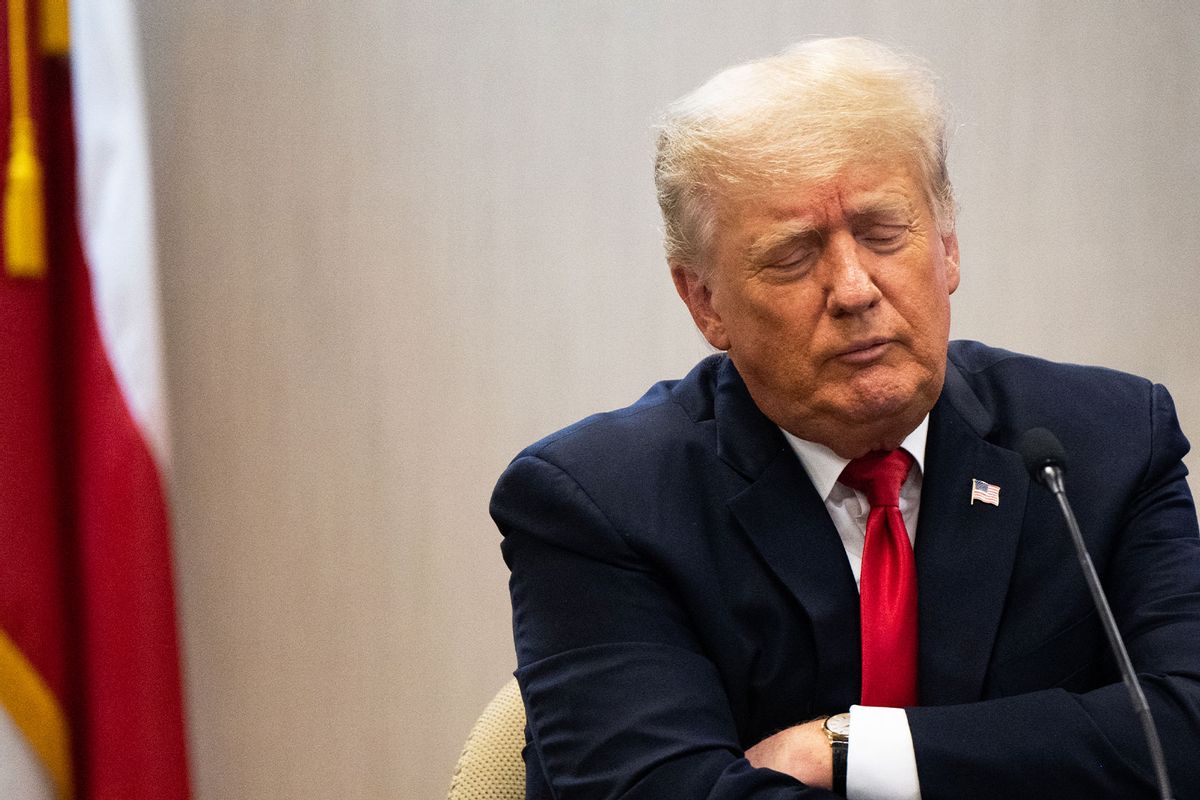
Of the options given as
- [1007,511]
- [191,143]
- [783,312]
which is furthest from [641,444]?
[191,143]

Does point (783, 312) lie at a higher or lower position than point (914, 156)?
lower

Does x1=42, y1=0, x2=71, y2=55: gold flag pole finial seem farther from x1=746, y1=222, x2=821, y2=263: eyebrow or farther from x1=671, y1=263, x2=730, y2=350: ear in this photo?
x1=746, y1=222, x2=821, y2=263: eyebrow

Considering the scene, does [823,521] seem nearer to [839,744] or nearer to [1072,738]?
[839,744]

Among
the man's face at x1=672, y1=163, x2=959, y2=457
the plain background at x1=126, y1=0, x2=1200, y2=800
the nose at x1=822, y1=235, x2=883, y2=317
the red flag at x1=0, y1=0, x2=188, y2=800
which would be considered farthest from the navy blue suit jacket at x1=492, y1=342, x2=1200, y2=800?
the plain background at x1=126, y1=0, x2=1200, y2=800

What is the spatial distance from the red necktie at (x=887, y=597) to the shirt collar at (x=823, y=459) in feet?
0.12

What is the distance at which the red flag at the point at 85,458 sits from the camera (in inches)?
80.1

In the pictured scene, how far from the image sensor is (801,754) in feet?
Result: 5.11

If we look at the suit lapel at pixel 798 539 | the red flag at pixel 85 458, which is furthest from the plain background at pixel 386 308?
the suit lapel at pixel 798 539

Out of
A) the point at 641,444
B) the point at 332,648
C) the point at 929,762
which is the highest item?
the point at 641,444

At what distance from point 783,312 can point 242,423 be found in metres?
1.36

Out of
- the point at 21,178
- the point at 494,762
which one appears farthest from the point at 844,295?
the point at 21,178

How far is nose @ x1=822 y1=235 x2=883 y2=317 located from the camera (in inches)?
63.8

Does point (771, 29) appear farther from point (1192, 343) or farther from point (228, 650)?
point (228, 650)

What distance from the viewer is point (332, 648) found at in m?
2.69
